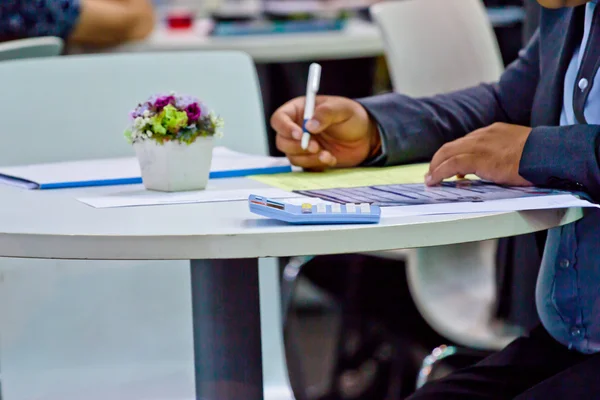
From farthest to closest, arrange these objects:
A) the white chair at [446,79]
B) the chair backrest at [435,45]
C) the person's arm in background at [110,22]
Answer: the person's arm in background at [110,22], the chair backrest at [435,45], the white chair at [446,79]

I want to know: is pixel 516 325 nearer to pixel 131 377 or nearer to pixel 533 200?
pixel 131 377

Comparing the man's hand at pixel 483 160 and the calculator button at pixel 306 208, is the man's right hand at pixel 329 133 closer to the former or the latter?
the man's hand at pixel 483 160

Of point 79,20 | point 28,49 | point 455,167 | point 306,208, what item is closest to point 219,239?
point 306,208

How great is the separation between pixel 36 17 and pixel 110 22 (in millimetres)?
274

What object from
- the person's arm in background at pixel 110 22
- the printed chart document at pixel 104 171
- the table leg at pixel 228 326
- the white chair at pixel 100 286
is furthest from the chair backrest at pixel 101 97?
the person's arm in background at pixel 110 22

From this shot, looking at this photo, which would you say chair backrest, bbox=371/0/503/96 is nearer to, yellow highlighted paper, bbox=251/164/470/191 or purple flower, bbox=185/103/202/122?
yellow highlighted paper, bbox=251/164/470/191

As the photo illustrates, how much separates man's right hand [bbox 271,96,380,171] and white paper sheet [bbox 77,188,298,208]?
0.15 m

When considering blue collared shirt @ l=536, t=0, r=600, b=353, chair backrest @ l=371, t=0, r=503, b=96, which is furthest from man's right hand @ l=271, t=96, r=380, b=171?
chair backrest @ l=371, t=0, r=503, b=96

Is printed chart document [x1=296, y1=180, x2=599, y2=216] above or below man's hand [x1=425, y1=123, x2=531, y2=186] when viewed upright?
below

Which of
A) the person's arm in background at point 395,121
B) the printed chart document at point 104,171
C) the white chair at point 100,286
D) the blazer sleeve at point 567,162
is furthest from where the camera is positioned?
the white chair at point 100,286

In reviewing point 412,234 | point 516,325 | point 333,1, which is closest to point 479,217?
point 412,234

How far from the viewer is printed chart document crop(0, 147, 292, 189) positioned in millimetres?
1203

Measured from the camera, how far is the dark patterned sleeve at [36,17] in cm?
266

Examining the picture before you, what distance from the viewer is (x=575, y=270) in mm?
1268
